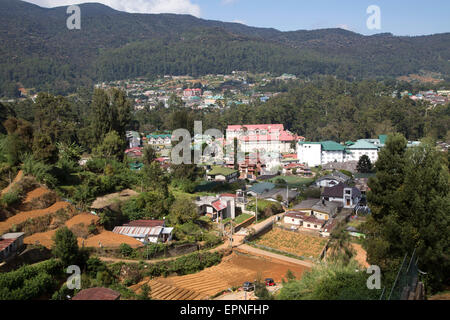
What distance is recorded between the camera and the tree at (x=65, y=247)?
8297 mm

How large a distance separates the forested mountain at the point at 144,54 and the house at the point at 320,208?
68372mm

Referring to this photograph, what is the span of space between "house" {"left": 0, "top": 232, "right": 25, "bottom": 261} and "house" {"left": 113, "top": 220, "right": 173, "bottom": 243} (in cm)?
286

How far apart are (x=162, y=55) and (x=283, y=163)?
85844mm

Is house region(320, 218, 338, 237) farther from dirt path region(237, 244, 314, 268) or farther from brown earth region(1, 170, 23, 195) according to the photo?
brown earth region(1, 170, 23, 195)

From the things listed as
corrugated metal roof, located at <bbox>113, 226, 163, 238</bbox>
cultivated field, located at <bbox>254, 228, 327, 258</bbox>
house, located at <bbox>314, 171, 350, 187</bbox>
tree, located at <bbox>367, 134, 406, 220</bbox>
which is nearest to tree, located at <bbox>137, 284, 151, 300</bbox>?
corrugated metal roof, located at <bbox>113, 226, 163, 238</bbox>

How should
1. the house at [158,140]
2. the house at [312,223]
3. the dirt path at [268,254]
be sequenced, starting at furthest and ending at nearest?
the house at [158,140]
the house at [312,223]
the dirt path at [268,254]

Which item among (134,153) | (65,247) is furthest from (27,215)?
(134,153)

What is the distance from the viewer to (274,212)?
16.3 m

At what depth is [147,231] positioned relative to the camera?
11055mm

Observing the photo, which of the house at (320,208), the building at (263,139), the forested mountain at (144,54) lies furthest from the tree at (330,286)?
the forested mountain at (144,54)

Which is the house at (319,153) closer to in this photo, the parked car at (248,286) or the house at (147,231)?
the house at (147,231)

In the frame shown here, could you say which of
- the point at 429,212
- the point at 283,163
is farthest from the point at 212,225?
the point at 283,163

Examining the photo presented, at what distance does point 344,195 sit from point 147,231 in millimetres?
9787

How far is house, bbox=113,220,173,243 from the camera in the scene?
10.9 metres
